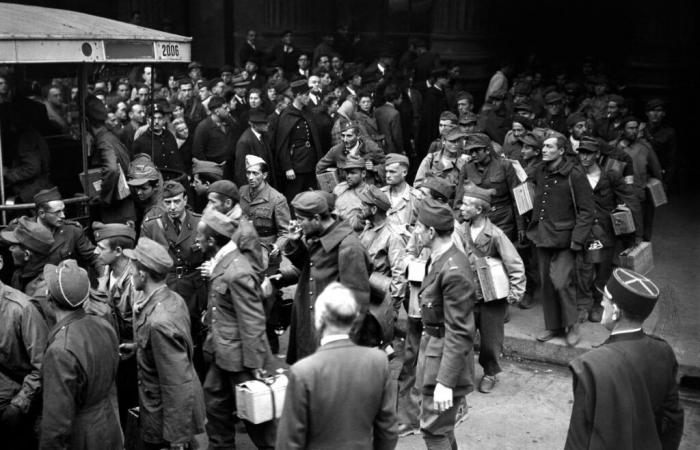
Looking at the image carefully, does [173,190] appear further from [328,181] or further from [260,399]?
[328,181]

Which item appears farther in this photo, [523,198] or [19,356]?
[523,198]

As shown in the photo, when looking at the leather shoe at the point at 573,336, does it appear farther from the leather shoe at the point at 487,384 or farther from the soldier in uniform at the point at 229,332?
the soldier in uniform at the point at 229,332

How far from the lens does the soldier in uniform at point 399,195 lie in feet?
27.6

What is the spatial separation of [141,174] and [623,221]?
5077mm

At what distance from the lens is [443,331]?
596cm

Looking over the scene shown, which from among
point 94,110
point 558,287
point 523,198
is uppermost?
point 94,110

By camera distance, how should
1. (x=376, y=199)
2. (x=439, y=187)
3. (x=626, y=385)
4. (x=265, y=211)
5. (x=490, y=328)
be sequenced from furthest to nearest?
(x=265, y=211) → (x=376, y=199) → (x=490, y=328) → (x=439, y=187) → (x=626, y=385)

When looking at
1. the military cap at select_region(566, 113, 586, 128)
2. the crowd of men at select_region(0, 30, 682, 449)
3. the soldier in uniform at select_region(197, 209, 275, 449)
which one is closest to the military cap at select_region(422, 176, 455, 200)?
the crowd of men at select_region(0, 30, 682, 449)

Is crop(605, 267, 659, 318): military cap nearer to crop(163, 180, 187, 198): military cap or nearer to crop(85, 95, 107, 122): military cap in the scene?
crop(163, 180, 187, 198): military cap

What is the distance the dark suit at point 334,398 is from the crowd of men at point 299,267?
0.5 inches

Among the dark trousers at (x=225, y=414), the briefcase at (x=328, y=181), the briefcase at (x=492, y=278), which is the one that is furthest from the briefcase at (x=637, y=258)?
the dark trousers at (x=225, y=414)

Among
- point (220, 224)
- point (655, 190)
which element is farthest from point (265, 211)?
point (655, 190)

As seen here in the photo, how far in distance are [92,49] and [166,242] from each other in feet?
7.48

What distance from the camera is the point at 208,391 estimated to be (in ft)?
20.4
